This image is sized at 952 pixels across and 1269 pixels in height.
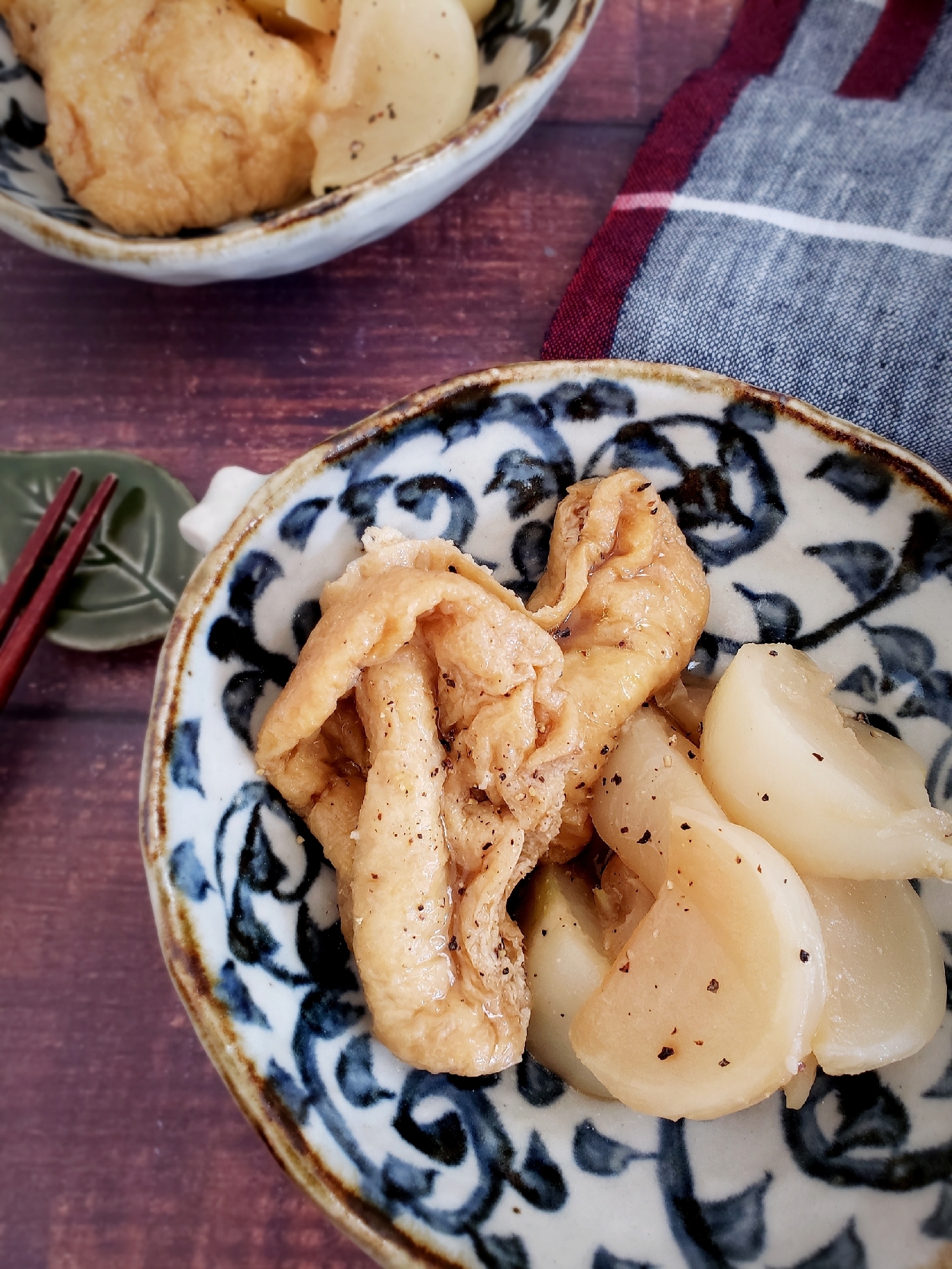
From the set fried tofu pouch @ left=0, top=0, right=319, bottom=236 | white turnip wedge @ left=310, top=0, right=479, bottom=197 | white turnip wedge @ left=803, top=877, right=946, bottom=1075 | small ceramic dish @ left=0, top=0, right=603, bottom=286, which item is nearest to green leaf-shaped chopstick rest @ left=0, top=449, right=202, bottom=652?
small ceramic dish @ left=0, top=0, right=603, bottom=286

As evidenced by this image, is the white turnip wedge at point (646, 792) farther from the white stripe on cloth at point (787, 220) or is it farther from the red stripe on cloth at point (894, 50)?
the red stripe on cloth at point (894, 50)

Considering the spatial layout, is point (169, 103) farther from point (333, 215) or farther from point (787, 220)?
point (787, 220)

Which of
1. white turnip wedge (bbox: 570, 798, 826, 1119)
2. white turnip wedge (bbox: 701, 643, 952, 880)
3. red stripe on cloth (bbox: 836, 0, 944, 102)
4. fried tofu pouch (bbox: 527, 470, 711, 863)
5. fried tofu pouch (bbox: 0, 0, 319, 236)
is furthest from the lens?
red stripe on cloth (bbox: 836, 0, 944, 102)

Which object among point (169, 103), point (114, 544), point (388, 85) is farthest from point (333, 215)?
point (114, 544)

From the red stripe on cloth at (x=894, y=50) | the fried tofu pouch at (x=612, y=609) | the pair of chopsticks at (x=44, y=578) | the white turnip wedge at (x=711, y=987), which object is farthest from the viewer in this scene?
the red stripe on cloth at (x=894, y=50)

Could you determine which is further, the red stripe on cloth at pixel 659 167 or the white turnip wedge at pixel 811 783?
the red stripe on cloth at pixel 659 167

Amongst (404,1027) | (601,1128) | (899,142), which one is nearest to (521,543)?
(404,1027)

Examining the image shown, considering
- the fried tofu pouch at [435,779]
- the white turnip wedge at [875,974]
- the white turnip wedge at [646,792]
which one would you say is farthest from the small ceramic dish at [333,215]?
the white turnip wedge at [875,974]

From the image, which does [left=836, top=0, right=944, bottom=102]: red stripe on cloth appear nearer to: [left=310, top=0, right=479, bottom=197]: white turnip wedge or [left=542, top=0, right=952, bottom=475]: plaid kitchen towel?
[left=542, top=0, right=952, bottom=475]: plaid kitchen towel
